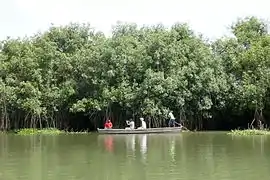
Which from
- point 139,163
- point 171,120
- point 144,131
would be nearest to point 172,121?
point 171,120

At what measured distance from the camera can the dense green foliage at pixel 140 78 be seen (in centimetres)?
3325

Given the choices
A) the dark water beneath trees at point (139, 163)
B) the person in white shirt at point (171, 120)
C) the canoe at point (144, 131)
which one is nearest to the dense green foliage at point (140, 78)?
the person in white shirt at point (171, 120)

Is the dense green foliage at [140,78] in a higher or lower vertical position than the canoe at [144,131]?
higher

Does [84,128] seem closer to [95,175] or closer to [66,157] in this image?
[66,157]

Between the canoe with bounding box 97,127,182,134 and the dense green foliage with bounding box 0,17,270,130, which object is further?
the dense green foliage with bounding box 0,17,270,130

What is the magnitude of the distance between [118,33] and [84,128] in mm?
7870

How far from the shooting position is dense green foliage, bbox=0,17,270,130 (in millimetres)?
33250

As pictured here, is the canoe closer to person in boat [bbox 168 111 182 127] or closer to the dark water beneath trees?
person in boat [bbox 168 111 182 127]

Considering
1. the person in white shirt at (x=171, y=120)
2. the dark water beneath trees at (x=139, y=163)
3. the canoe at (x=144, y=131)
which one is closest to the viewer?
the dark water beneath trees at (x=139, y=163)

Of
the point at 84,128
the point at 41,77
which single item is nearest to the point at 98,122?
the point at 84,128

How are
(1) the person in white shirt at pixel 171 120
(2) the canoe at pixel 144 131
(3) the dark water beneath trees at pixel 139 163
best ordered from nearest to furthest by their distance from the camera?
(3) the dark water beneath trees at pixel 139 163, (2) the canoe at pixel 144 131, (1) the person in white shirt at pixel 171 120

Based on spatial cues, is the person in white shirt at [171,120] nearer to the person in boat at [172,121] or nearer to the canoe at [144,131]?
the person in boat at [172,121]

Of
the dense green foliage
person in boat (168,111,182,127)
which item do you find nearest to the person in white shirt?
person in boat (168,111,182,127)

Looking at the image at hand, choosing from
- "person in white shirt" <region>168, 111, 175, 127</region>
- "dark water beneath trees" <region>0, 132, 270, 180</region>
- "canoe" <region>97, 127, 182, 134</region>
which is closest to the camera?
"dark water beneath trees" <region>0, 132, 270, 180</region>
